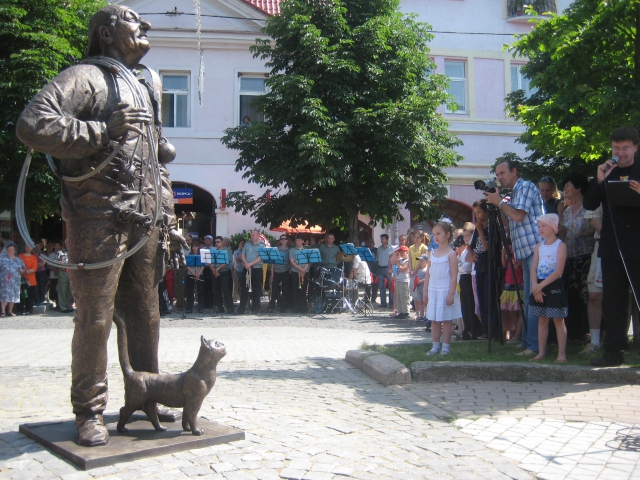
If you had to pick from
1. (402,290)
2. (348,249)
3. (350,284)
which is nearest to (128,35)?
(402,290)

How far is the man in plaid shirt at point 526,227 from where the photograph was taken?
7.41 metres

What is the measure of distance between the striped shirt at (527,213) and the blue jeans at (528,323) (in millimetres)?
106

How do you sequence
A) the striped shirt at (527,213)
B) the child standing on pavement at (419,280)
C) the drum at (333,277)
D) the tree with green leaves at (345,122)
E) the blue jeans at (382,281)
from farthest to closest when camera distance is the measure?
the blue jeans at (382,281)
the tree with green leaves at (345,122)
the drum at (333,277)
the child standing on pavement at (419,280)
the striped shirt at (527,213)

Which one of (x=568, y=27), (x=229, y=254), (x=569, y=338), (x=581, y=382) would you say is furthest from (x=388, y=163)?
(x=581, y=382)

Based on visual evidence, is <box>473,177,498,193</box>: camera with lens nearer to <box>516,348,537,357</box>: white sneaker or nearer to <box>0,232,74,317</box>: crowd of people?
<box>516,348,537,357</box>: white sneaker

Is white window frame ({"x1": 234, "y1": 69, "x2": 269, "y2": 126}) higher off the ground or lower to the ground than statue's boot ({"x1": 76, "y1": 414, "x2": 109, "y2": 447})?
higher

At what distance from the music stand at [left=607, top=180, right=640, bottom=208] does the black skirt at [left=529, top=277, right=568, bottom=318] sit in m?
1.07

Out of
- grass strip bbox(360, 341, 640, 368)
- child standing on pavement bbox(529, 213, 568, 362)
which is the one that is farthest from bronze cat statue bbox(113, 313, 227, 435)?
child standing on pavement bbox(529, 213, 568, 362)

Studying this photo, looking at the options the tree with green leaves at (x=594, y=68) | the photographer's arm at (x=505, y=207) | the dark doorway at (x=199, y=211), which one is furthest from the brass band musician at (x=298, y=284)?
the photographer's arm at (x=505, y=207)

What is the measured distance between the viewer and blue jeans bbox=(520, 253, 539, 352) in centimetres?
739

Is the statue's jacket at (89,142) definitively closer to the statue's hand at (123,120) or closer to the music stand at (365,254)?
the statue's hand at (123,120)

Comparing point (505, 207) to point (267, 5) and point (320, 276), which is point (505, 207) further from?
point (267, 5)

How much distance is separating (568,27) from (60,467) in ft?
26.9

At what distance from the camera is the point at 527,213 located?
7.55 meters
